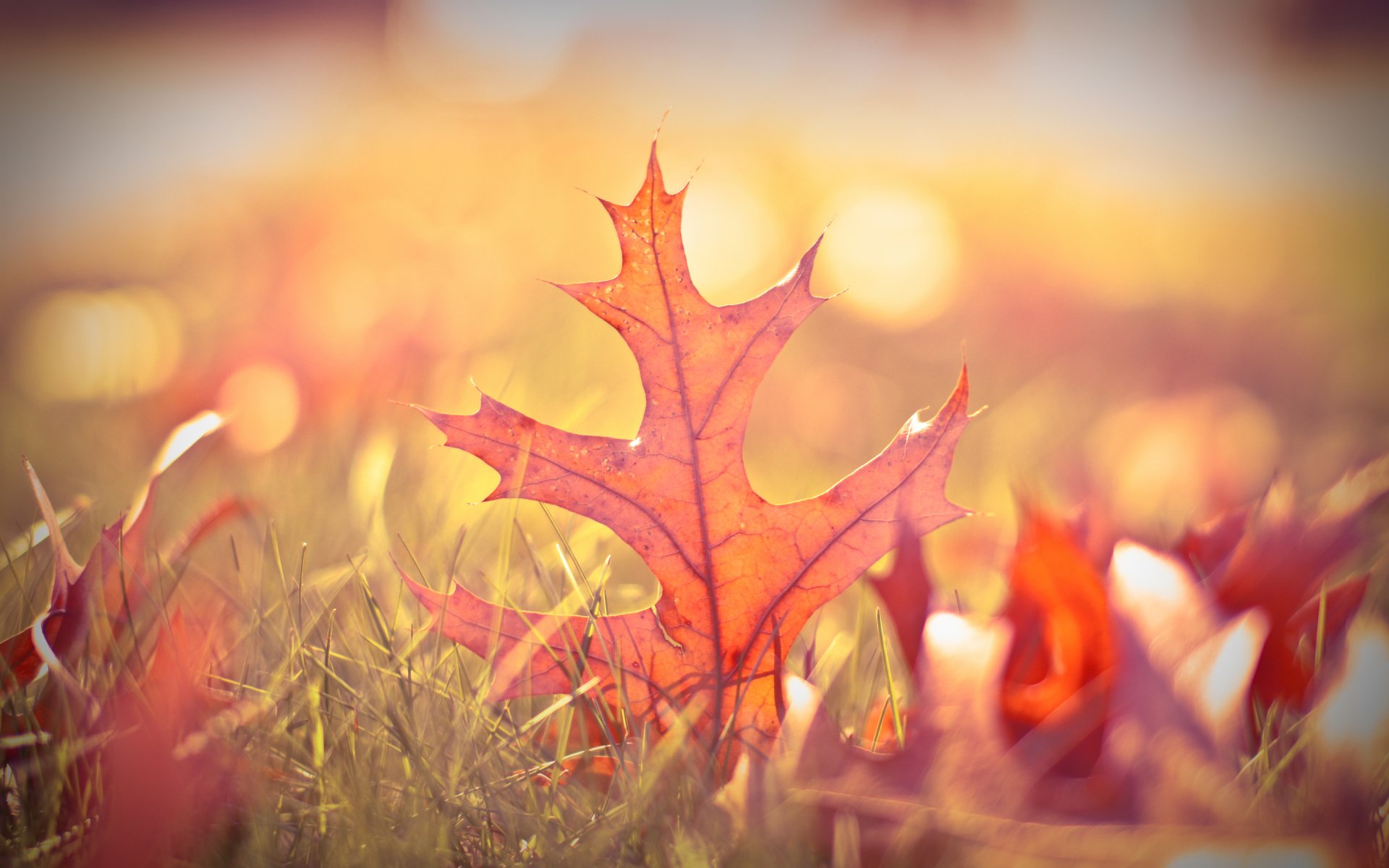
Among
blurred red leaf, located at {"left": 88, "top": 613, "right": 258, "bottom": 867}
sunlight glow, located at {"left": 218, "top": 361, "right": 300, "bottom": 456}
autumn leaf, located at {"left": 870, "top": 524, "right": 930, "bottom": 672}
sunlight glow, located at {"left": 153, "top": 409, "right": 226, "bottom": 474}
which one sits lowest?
sunlight glow, located at {"left": 218, "top": 361, "right": 300, "bottom": 456}

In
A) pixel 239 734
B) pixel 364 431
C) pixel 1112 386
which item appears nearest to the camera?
pixel 239 734

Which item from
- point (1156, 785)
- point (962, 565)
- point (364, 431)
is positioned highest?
point (1156, 785)

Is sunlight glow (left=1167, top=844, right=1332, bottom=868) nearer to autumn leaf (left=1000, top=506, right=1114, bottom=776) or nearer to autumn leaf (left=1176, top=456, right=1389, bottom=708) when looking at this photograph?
autumn leaf (left=1000, top=506, right=1114, bottom=776)

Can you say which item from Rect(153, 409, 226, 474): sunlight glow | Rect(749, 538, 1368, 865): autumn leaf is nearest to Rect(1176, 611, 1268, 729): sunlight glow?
Rect(749, 538, 1368, 865): autumn leaf

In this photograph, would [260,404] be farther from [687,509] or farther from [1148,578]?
[1148,578]

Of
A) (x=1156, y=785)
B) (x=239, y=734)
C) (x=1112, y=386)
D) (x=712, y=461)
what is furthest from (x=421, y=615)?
(x=1112, y=386)

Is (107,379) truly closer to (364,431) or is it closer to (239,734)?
(364,431)

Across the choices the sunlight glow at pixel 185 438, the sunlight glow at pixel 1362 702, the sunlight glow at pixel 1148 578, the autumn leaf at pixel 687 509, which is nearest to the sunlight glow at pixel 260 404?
the sunlight glow at pixel 185 438

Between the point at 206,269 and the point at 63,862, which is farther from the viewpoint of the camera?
the point at 206,269

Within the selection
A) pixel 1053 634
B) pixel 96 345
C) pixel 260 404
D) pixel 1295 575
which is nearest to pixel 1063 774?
pixel 1053 634
